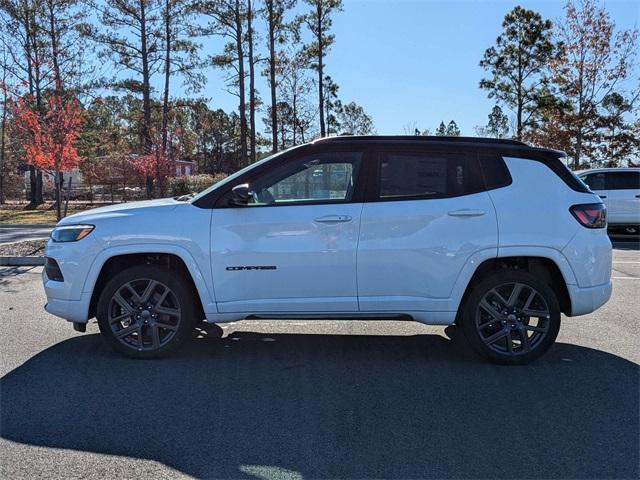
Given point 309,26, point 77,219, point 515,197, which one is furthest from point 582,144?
point 77,219

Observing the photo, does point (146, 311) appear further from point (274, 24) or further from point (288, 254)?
point (274, 24)

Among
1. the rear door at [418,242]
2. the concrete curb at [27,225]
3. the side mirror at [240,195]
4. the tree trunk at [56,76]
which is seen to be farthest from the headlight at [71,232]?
the concrete curb at [27,225]

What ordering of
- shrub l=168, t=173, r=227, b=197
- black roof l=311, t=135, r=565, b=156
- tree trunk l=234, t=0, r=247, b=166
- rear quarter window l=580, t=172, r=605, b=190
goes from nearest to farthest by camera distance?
black roof l=311, t=135, r=565, b=156
rear quarter window l=580, t=172, r=605, b=190
tree trunk l=234, t=0, r=247, b=166
shrub l=168, t=173, r=227, b=197

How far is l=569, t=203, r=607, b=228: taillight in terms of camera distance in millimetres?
4684

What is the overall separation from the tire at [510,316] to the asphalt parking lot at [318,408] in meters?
0.17

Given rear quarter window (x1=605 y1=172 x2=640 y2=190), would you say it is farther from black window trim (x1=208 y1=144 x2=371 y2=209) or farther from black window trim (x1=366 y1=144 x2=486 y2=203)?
black window trim (x1=208 y1=144 x2=371 y2=209)

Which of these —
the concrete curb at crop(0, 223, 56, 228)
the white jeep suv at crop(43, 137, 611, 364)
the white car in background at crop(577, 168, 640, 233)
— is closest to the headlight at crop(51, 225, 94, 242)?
the white jeep suv at crop(43, 137, 611, 364)

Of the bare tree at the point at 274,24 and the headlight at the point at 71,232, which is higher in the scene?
the bare tree at the point at 274,24

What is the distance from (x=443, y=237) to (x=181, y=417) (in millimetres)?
2461

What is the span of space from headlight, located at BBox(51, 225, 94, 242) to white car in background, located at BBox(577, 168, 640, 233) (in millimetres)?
13083

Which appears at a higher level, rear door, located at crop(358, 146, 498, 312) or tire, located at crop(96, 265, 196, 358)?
rear door, located at crop(358, 146, 498, 312)

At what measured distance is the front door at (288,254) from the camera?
460 cm

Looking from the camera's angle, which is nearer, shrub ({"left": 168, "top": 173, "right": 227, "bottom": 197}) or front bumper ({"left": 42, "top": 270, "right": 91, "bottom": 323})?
front bumper ({"left": 42, "top": 270, "right": 91, "bottom": 323})

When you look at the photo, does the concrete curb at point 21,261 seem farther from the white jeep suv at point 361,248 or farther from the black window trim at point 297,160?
the black window trim at point 297,160
